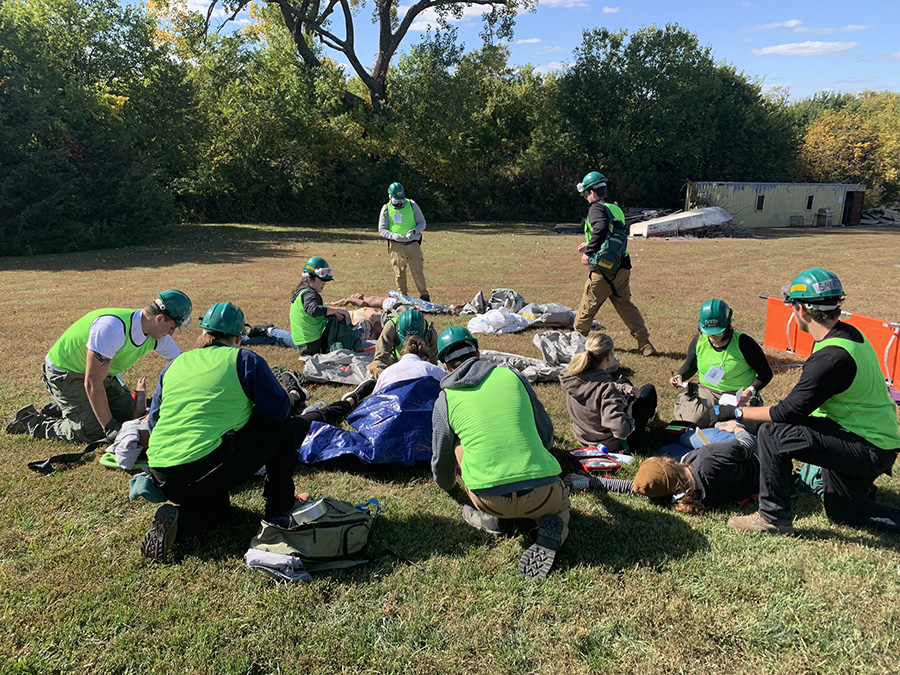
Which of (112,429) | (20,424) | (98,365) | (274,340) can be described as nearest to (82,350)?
(98,365)

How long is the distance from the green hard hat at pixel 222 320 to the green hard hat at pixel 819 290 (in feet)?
10.6

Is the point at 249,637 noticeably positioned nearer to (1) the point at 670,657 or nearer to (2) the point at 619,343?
(1) the point at 670,657

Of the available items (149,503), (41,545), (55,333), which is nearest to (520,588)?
(149,503)

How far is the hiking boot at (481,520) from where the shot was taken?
373cm

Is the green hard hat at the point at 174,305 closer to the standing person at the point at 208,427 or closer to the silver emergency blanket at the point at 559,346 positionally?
the standing person at the point at 208,427

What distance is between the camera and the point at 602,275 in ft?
24.4

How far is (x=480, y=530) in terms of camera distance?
3.82 meters

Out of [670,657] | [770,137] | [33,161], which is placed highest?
[770,137]

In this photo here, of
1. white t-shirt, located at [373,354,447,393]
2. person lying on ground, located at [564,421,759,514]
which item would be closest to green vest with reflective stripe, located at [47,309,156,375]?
white t-shirt, located at [373,354,447,393]

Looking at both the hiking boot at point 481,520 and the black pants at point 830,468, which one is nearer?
the black pants at point 830,468

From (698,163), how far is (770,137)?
15.5 feet

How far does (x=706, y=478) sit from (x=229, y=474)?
118 inches

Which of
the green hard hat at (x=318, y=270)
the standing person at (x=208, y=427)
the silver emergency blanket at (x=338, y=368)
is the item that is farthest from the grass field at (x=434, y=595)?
the green hard hat at (x=318, y=270)

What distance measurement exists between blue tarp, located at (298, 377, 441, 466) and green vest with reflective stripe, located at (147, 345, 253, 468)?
3.90 ft
